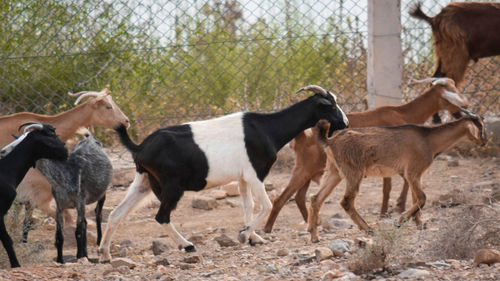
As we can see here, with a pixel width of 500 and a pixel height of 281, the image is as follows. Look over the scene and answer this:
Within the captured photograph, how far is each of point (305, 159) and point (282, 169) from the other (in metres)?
2.92

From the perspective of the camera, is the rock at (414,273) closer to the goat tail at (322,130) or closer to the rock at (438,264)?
the rock at (438,264)

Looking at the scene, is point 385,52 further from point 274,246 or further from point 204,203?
point 274,246

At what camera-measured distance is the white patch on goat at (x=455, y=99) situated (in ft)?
30.0

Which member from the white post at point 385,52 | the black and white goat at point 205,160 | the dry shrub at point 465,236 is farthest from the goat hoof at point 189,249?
the white post at point 385,52

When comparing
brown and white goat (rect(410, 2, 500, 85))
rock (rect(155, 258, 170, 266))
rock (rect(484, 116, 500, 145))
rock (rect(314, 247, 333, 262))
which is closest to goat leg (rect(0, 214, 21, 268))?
rock (rect(155, 258, 170, 266))

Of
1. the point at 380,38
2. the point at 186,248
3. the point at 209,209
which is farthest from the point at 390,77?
the point at 186,248

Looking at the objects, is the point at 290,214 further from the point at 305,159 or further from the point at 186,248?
the point at 186,248

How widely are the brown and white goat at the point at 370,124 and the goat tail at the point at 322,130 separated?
0.23 ft

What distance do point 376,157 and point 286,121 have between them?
0.97 m

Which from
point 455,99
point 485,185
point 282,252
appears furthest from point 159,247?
point 485,185

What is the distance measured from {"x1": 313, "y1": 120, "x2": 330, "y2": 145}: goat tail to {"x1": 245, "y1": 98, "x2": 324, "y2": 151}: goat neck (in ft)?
0.50

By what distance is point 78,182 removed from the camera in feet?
24.7

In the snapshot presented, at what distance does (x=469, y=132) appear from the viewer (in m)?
8.03

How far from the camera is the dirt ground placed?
5.57m
